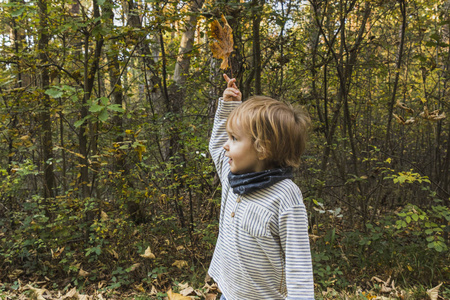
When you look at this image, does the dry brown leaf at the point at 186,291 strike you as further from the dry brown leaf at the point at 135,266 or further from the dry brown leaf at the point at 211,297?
the dry brown leaf at the point at 135,266

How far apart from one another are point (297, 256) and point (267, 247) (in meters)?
0.15

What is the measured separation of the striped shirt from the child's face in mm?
117

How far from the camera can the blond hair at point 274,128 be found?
1392 millimetres

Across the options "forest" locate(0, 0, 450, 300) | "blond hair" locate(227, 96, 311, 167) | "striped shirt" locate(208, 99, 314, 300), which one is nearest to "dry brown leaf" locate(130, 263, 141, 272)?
"forest" locate(0, 0, 450, 300)

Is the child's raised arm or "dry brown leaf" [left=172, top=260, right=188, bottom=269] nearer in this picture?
the child's raised arm

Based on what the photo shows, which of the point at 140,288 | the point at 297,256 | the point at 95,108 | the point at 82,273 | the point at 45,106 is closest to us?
the point at 297,256

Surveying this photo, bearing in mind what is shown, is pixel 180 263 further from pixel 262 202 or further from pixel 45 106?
pixel 262 202

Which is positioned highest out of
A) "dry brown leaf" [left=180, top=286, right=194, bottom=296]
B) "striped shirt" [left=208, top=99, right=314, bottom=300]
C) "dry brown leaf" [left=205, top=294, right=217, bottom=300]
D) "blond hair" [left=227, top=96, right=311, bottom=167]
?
"blond hair" [left=227, top=96, right=311, bottom=167]

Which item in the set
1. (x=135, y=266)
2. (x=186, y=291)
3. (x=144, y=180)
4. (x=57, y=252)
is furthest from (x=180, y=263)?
(x=57, y=252)

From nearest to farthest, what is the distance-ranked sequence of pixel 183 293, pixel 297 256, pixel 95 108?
pixel 297 256 → pixel 95 108 → pixel 183 293

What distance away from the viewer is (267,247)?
1.35m

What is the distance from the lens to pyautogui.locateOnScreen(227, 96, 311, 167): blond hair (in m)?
1.39

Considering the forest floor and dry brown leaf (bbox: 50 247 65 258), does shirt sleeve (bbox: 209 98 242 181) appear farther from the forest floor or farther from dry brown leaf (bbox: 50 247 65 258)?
dry brown leaf (bbox: 50 247 65 258)

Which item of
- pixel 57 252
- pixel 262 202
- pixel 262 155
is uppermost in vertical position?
pixel 262 155
